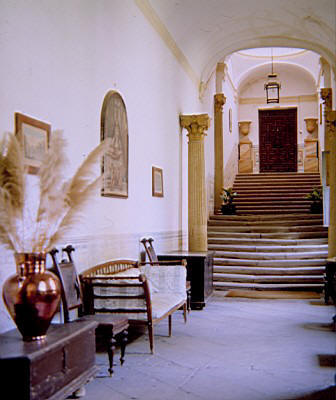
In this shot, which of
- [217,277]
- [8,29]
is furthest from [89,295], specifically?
[217,277]

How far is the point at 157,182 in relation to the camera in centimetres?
791

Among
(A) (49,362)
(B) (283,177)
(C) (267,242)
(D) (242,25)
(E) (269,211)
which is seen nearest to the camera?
(A) (49,362)

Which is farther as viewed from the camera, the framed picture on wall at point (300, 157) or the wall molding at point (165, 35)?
the framed picture on wall at point (300, 157)

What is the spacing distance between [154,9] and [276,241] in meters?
6.03

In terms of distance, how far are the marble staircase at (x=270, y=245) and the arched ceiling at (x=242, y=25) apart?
3878 millimetres

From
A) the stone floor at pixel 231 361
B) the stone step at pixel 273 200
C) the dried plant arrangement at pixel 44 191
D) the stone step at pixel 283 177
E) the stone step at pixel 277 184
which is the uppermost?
the stone step at pixel 283 177

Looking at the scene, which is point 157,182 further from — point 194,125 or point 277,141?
point 277,141

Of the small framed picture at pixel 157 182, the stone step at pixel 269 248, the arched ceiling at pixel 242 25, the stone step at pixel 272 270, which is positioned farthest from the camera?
the stone step at pixel 269 248

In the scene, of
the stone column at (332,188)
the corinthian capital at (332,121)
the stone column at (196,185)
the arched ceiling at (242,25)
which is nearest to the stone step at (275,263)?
the stone column at (332,188)

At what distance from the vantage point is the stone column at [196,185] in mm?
9227

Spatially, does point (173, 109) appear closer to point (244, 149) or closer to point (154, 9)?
→ point (154, 9)

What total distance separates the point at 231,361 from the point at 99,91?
3218 mm

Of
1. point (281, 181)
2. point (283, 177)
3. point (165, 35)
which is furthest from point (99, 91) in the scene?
point (283, 177)

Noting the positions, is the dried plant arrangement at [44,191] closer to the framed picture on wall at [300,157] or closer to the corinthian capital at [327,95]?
the corinthian capital at [327,95]
